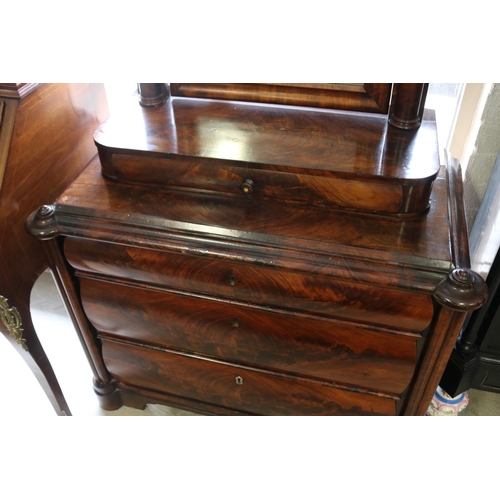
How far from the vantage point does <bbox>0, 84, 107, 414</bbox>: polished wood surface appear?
1.02m

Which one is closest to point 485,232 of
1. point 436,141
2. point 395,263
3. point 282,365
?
point 436,141

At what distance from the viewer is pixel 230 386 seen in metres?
1.18

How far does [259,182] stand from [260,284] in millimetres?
190

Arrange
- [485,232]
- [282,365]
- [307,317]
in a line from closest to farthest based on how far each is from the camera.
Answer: [307,317]
[282,365]
[485,232]

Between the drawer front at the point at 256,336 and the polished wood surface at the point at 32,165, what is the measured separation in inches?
5.3

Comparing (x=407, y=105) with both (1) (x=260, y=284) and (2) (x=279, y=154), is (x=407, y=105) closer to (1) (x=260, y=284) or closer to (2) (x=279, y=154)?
(2) (x=279, y=154)

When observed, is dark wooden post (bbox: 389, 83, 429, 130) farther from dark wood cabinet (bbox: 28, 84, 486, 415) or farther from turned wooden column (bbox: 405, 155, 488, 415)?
turned wooden column (bbox: 405, 155, 488, 415)

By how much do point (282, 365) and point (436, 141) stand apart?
21.1 inches

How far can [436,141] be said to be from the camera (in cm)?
98

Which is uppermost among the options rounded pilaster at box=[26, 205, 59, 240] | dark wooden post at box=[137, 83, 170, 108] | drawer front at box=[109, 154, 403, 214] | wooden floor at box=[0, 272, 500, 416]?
dark wooden post at box=[137, 83, 170, 108]

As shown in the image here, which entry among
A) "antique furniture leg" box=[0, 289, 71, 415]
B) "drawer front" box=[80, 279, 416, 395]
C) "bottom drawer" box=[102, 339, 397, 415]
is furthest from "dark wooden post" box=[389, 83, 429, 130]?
"antique furniture leg" box=[0, 289, 71, 415]

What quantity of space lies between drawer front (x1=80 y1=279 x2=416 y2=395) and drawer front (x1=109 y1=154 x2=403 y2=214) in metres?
0.22

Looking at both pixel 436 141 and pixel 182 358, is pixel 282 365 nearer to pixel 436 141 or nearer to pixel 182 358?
pixel 182 358
